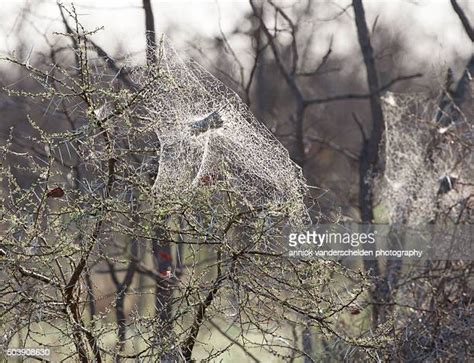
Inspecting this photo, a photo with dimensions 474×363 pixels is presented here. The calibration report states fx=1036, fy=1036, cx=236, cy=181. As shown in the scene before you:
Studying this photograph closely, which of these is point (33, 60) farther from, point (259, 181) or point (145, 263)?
point (259, 181)

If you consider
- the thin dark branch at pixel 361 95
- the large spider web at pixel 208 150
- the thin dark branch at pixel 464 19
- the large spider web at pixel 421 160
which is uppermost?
the thin dark branch at pixel 464 19

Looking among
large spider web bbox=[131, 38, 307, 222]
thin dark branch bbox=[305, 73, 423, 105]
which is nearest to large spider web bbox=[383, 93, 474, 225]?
thin dark branch bbox=[305, 73, 423, 105]

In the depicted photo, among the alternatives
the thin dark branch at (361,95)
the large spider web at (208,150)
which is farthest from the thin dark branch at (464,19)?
the large spider web at (208,150)

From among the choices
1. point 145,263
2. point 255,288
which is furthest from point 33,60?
point 255,288

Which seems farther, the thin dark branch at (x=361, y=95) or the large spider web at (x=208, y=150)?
the thin dark branch at (x=361, y=95)

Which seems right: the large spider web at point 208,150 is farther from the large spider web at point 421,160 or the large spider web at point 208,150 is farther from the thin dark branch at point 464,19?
the thin dark branch at point 464,19

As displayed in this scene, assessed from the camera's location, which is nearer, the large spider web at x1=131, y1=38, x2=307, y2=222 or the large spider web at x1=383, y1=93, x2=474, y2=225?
the large spider web at x1=131, y1=38, x2=307, y2=222

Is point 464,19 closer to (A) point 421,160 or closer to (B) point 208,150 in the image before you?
(A) point 421,160

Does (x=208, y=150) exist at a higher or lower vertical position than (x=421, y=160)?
lower

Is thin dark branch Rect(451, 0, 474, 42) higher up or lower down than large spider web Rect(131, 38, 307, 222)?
higher up

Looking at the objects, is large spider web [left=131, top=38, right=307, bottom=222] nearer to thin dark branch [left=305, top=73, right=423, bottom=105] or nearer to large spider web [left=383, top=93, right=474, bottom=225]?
thin dark branch [left=305, top=73, right=423, bottom=105]

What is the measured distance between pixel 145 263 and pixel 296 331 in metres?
0.93

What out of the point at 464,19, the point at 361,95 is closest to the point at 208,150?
the point at 361,95

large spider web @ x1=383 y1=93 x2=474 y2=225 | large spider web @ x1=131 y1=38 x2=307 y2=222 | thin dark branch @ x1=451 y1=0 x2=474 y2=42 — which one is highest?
thin dark branch @ x1=451 y1=0 x2=474 y2=42
